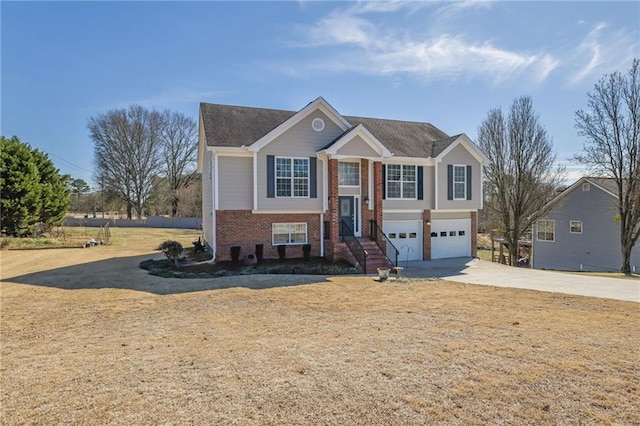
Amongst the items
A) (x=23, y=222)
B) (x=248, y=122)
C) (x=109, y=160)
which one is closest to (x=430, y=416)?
(x=248, y=122)

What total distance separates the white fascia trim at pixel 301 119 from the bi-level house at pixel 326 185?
0.15 feet

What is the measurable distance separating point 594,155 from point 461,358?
912 inches

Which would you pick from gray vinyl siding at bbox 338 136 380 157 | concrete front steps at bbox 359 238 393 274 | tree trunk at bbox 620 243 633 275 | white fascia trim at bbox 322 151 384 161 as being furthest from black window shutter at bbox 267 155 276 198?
tree trunk at bbox 620 243 633 275

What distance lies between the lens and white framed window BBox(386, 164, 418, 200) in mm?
19547

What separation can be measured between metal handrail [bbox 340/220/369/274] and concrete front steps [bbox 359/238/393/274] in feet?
1.06

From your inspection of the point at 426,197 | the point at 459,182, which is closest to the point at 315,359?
the point at 426,197

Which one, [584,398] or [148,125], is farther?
[148,125]

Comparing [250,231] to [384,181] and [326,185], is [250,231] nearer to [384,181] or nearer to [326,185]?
[326,185]

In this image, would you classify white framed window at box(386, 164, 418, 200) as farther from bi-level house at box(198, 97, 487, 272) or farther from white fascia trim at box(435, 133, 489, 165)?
white fascia trim at box(435, 133, 489, 165)

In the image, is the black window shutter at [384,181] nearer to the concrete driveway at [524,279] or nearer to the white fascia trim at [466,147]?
the white fascia trim at [466,147]

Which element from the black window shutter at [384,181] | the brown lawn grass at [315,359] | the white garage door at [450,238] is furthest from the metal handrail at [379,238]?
the brown lawn grass at [315,359]

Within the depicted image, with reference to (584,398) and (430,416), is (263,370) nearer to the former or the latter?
(430,416)

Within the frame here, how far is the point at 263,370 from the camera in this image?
5074 millimetres

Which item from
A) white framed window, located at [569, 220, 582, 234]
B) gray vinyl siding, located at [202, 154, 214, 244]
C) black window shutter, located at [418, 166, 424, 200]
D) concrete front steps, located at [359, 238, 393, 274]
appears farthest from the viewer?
white framed window, located at [569, 220, 582, 234]
